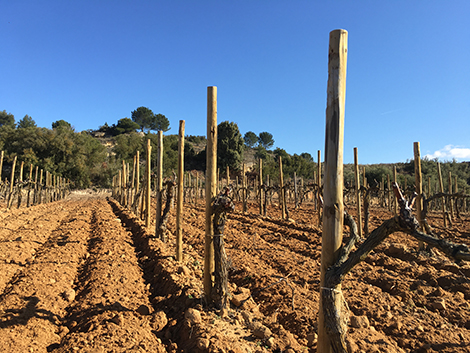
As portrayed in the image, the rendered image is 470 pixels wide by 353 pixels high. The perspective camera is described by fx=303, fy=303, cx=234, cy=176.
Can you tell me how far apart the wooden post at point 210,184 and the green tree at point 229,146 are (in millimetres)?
36898

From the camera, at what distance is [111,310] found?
382 cm

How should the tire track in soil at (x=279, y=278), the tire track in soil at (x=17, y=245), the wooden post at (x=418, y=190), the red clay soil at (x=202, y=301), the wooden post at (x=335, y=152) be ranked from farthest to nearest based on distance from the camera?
the wooden post at (x=418, y=190) < the tire track in soil at (x=17, y=245) < the tire track in soil at (x=279, y=278) < the red clay soil at (x=202, y=301) < the wooden post at (x=335, y=152)

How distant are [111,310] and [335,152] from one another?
3305 millimetres

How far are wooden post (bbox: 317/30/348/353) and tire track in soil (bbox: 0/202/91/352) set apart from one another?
294 cm

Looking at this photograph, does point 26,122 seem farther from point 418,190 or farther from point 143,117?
point 418,190

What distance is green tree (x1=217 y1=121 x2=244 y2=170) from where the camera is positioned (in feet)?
137

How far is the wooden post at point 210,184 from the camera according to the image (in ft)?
13.1

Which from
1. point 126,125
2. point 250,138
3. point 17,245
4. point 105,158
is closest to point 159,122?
point 126,125

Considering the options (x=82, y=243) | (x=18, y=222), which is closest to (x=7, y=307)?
(x=82, y=243)

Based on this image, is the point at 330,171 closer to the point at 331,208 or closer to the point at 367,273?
the point at 331,208

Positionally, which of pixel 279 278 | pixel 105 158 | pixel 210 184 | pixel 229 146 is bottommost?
pixel 279 278

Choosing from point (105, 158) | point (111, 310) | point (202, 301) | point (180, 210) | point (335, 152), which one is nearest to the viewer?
point (335, 152)

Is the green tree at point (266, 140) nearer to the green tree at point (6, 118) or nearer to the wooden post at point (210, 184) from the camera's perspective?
the green tree at point (6, 118)

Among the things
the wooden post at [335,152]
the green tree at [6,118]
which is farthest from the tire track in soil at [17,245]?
the green tree at [6,118]
